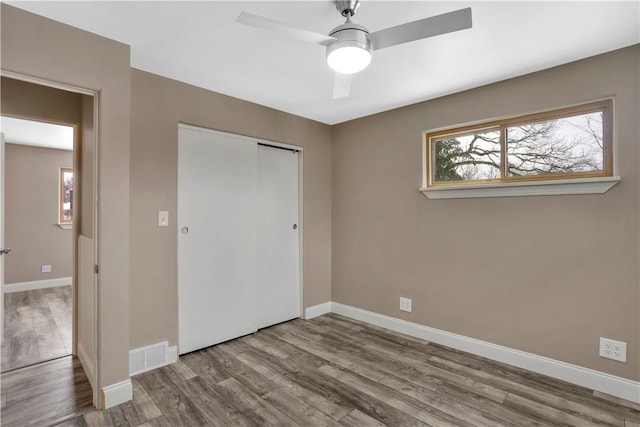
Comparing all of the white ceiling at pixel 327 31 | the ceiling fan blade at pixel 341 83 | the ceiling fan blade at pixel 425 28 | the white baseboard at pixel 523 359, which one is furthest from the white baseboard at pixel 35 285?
the ceiling fan blade at pixel 425 28

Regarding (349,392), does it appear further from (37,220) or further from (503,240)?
(37,220)

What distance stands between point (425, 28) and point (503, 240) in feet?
6.33

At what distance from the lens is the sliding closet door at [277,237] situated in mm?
3348

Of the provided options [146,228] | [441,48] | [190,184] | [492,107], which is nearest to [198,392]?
[146,228]

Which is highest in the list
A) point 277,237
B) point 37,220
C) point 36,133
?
point 36,133

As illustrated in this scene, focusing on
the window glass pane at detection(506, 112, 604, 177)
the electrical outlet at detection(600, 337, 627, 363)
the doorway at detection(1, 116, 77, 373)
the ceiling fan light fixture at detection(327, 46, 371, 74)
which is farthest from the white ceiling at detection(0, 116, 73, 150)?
the electrical outlet at detection(600, 337, 627, 363)

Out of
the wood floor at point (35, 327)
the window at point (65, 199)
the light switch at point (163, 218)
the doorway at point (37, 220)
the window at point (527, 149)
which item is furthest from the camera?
the window at point (65, 199)

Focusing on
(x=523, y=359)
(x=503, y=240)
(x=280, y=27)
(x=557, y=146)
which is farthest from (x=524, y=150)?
(x=280, y=27)

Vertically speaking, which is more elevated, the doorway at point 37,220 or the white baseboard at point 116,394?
the doorway at point 37,220

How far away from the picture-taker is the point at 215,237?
2900mm

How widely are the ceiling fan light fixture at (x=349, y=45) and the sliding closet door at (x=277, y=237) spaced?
1.91 meters

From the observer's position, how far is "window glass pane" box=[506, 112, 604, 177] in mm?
2260

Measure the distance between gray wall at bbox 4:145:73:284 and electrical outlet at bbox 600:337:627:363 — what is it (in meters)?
6.93

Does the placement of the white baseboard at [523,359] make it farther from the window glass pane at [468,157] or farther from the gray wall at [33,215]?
the gray wall at [33,215]
